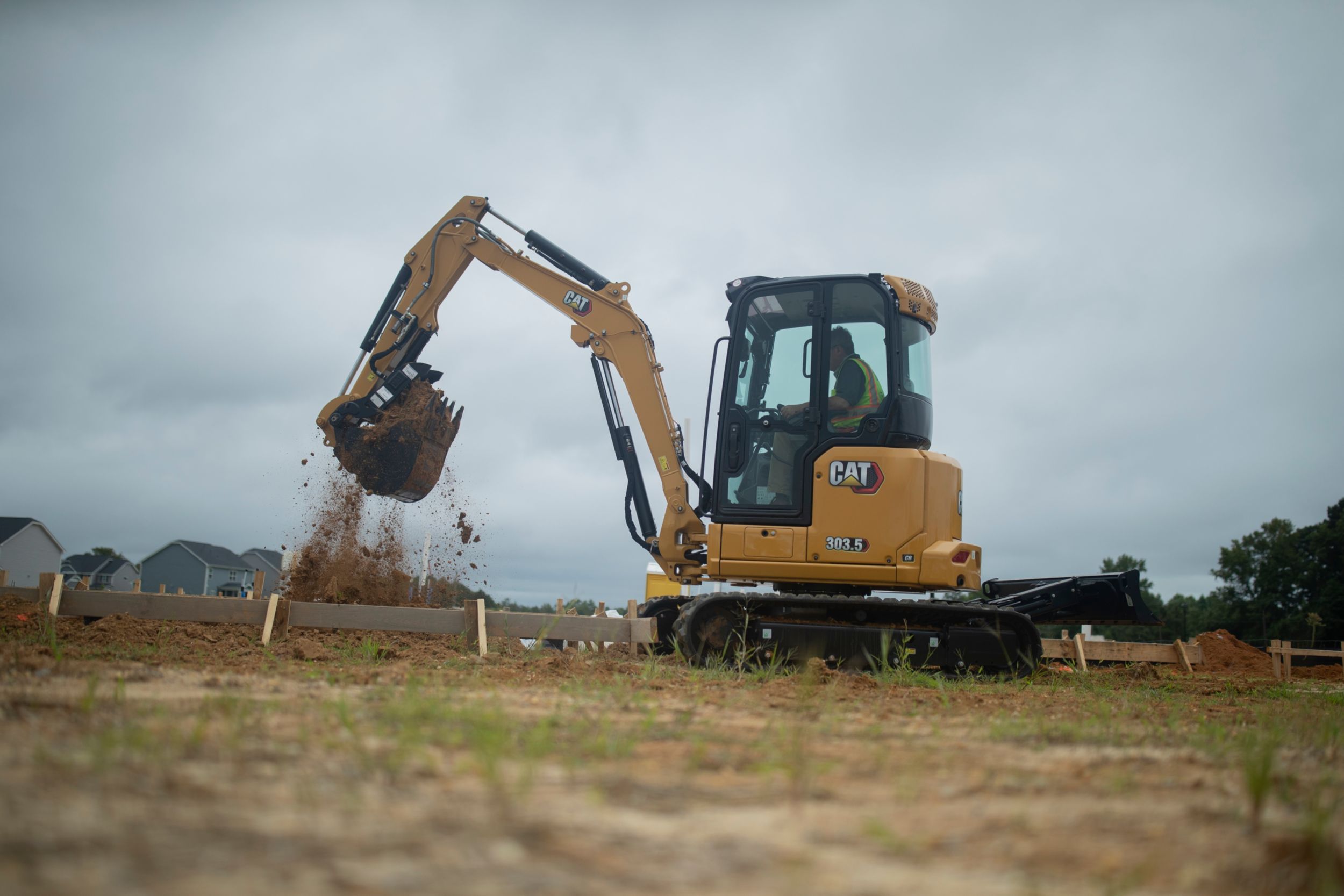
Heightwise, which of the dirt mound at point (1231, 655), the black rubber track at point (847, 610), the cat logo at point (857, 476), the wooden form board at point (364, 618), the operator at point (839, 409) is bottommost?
the dirt mound at point (1231, 655)

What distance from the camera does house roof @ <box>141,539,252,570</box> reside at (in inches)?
2189

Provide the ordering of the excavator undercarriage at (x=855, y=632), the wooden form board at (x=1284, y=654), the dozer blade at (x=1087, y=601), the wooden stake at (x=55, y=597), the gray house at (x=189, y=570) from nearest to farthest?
the excavator undercarriage at (x=855, y=632) < the wooden stake at (x=55, y=597) < the dozer blade at (x=1087, y=601) < the wooden form board at (x=1284, y=654) < the gray house at (x=189, y=570)

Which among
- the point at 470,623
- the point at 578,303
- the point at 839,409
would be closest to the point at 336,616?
the point at 470,623

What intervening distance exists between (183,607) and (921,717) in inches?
281

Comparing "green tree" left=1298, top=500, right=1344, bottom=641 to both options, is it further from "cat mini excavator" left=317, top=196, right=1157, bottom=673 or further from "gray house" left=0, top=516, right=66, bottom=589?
"gray house" left=0, top=516, right=66, bottom=589

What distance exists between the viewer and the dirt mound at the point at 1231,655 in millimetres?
14547

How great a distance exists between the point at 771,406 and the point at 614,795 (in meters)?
6.37

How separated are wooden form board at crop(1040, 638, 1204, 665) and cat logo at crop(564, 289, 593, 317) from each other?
6.91m

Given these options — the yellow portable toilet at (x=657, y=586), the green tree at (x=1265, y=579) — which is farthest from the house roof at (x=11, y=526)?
the green tree at (x=1265, y=579)

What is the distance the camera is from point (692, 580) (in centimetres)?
916

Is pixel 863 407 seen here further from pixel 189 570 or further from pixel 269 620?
pixel 189 570

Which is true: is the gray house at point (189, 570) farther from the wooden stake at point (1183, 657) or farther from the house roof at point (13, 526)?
the wooden stake at point (1183, 657)

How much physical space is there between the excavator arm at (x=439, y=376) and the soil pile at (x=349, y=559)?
907mm

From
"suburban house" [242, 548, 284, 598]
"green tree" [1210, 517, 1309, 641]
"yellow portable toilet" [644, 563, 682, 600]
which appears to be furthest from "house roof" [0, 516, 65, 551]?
"green tree" [1210, 517, 1309, 641]
